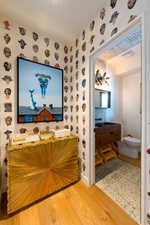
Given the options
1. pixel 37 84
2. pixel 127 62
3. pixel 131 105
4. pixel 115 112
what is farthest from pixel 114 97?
pixel 37 84

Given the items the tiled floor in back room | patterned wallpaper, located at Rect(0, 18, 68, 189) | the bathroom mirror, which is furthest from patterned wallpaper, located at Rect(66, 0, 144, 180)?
the bathroom mirror

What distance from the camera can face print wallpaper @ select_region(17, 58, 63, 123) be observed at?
5.10 ft

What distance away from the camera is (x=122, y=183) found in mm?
1665

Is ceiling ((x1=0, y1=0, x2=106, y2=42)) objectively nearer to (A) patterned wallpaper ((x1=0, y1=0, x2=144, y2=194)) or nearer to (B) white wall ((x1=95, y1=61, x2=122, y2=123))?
(A) patterned wallpaper ((x1=0, y1=0, x2=144, y2=194))

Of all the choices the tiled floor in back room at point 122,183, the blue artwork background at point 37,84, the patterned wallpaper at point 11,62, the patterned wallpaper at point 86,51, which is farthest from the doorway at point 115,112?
the patterned wallpaper at point 11,62

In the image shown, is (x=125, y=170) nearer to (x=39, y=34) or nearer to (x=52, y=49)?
(x=52, y=49)

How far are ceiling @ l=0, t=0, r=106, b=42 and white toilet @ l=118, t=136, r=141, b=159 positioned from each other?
2680 millimetres

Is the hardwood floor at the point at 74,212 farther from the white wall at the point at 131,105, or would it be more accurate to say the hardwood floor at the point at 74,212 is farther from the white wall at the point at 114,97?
the white wall at the point at 131,105

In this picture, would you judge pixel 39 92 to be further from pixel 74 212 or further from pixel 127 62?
pixel 127 62

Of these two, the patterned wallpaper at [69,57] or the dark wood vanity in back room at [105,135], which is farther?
the dark wood vanity in back room at [105,135]

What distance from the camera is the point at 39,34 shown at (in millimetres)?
1708

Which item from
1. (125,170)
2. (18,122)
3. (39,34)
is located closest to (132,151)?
(125,170)

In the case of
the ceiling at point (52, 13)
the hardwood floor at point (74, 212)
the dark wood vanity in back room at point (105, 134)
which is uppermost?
the ceiling at point (52, 13)

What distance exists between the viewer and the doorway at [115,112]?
1.56 metres
